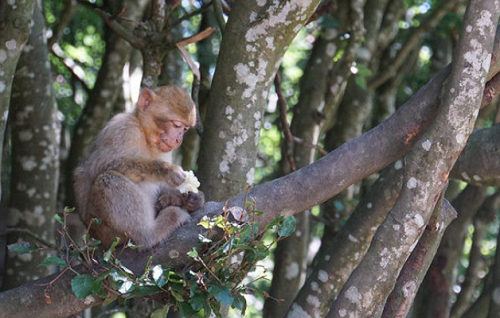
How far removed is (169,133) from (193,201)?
2.59 feet

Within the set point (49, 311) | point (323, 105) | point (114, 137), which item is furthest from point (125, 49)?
point (49, 311)

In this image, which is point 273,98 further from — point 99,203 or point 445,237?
point 99,203

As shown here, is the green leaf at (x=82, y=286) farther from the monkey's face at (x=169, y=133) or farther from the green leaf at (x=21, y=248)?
the monkey's face at (x=169, y=133)

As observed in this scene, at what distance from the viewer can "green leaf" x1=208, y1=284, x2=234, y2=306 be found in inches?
167

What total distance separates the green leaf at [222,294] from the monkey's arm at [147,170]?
1.37 meters

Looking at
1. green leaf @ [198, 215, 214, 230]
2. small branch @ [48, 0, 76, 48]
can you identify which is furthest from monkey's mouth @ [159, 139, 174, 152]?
small branch @ [48, 0, 76, 48]

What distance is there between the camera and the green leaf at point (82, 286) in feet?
14.3

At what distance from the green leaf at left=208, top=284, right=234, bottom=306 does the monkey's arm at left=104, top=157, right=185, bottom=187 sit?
1372 mm

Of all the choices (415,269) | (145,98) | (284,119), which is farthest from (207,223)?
(284,119)

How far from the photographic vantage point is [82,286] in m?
4.38

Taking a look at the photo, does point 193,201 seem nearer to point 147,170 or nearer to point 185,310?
point 147,170

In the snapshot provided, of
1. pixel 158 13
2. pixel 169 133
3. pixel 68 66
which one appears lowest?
pixel 68 66

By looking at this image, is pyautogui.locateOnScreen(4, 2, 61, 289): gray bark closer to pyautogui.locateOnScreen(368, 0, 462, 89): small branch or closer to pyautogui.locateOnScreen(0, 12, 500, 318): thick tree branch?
pyautogui.locateOnScreen(0, 12, 500, 318): thick tree branch

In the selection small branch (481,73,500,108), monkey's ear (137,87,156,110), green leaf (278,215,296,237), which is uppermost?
small branch (481,73,500,108)
